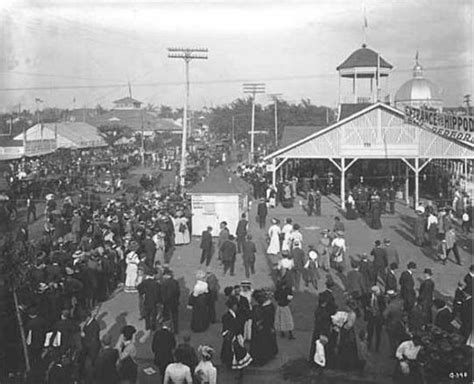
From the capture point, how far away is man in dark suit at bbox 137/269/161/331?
11398mm

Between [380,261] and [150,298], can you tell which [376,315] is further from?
[150,298]

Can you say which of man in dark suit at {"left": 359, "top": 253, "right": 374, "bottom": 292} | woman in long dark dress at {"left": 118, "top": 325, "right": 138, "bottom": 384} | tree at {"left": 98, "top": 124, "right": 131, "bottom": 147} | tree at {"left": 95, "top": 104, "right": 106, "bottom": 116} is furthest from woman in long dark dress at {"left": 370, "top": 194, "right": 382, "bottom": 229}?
tree at {"left": 95, "top": 104, "right": 106, "bottom": 116}

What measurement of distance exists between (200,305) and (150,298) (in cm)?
88

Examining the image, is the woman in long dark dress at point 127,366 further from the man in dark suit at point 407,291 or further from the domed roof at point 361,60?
the domed roof at point 361,60

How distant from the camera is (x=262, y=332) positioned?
10.2 metres

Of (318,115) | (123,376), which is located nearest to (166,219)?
(123,376)

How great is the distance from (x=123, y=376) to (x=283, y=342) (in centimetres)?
391

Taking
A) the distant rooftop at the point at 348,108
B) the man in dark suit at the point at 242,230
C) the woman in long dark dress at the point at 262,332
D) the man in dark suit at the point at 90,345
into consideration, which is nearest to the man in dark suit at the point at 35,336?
the man in dark suit at the point at 90,345

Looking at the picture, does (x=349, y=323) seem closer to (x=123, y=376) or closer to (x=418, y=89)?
(x=123, y=376)

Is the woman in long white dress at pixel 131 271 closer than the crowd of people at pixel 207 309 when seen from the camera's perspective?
No

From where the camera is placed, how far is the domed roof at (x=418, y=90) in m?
44.7

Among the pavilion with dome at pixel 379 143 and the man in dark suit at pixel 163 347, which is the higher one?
the pavilion with dome at pixel 379 143

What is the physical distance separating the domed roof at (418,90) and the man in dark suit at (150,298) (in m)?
36.1

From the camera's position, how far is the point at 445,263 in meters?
17.3
